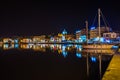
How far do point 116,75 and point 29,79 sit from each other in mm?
9726

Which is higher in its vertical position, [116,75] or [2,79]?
[116,75]

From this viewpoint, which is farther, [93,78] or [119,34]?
[119,34]

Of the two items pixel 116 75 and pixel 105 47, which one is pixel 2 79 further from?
pixel 105 47

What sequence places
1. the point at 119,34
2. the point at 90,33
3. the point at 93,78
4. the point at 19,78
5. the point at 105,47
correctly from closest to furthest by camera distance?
the point at 93,78 → the point at 19,78 → the point at 105,47 → the point at 119,34 → the point at 90,33

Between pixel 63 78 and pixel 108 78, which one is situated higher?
pixel 108 78

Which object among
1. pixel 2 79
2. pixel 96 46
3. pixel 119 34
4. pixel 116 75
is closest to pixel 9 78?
pixel 2 79

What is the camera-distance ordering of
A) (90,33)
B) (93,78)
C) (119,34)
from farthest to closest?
1. (90,33)
2. (119,34)
3. (93,78)

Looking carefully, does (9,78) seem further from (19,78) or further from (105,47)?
(105,47)

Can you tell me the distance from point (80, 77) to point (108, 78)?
8597mm

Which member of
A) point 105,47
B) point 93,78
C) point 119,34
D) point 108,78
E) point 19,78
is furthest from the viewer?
point 119,34

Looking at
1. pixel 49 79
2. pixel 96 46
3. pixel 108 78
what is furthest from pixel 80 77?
pixel 96 46

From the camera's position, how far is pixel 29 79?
2100 cm

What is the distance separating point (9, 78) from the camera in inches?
857

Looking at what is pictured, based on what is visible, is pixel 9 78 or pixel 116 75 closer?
pixel 116 75
